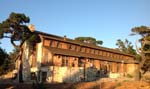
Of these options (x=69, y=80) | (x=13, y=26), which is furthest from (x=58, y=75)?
(x=13, y=26)

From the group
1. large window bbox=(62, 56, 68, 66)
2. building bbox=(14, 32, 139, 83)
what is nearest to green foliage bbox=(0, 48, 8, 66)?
building bbox=(14, 32, 139, 83)

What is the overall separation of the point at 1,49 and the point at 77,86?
44.1 feet

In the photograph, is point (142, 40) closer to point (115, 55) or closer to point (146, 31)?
point (146, 31)

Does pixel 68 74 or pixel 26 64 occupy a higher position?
pixel 26 64

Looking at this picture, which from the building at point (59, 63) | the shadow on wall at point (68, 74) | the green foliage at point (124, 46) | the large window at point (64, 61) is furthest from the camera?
the green foliage at point (124, 46)

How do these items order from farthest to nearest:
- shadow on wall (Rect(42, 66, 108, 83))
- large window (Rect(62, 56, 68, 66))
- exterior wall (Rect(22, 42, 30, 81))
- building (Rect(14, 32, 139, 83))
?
exterior wall (Rect(22, 42, 30, 81)) → large window (Rect(62, 56, 68, 66)) → building (Rect(14, 32, 139, 83)) → shadow on wall (Rect(42, 66, 108, 83))

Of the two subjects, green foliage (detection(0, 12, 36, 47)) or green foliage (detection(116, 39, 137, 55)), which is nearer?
green foliage (detection(0, 12, 36, 47))

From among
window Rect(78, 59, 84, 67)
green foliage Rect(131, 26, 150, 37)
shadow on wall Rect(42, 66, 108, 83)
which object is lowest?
shadow on wall Rect(42, 66, 108, 83)

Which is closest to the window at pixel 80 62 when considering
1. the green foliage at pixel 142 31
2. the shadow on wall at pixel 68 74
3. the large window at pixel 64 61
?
the large window at pixel 64 61

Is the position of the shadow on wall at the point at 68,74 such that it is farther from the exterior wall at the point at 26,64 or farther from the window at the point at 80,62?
the exterior wall at the point at 26,64

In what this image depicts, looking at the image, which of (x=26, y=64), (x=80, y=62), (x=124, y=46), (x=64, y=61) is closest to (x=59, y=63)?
(x=64, y=61)

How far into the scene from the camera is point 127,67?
75438 mm

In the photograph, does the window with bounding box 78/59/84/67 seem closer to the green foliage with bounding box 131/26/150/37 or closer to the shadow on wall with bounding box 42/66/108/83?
the shadow on wall with bounding box 42/66/108/83

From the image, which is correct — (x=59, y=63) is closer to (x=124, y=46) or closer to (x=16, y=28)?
(x=16, y=28)
